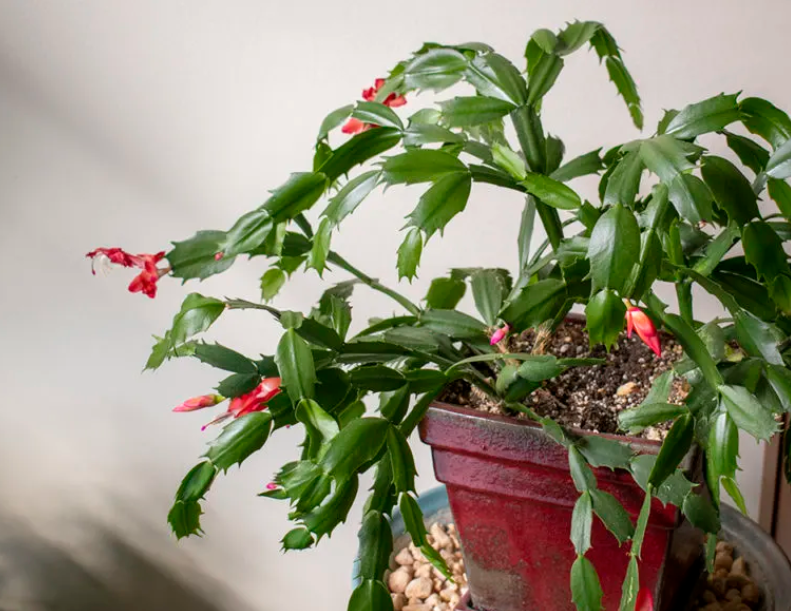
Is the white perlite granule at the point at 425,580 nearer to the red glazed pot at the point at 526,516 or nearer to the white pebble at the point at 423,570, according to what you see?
the white pebble at the point at 423,570

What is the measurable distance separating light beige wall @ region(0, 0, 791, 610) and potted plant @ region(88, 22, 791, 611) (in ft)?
0.93

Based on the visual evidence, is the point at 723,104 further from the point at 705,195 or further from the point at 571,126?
the point at 571,126

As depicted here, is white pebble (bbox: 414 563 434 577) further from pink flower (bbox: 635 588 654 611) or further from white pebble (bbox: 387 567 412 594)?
pink flower (bbox: 635 588 654 611)

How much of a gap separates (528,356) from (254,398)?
258 mm

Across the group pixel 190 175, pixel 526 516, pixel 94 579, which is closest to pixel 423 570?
pixel 526 516

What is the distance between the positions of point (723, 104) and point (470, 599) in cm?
61

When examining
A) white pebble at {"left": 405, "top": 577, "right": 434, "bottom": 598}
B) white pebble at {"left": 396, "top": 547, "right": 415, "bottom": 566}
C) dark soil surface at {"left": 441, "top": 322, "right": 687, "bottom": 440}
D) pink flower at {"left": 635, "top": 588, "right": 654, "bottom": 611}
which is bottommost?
pink flower at {"left": 635, "top": 588, "right": 654, "bottom": 611}

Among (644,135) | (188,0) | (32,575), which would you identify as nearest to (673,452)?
(644,135)

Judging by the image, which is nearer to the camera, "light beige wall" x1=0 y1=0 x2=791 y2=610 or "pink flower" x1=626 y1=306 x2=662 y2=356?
"pink flower" x1=626 y1=306 x2=662 y2=356

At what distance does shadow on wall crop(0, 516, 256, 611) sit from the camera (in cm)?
165

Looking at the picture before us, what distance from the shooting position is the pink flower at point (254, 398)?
32.6 inches

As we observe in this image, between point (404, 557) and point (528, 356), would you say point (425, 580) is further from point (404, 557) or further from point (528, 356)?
point (528, 356)

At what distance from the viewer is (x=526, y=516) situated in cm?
91

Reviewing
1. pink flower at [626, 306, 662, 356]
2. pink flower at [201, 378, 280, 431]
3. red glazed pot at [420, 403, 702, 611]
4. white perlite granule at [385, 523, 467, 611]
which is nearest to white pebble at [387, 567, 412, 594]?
white perlite granule at [385, 523, 467, 611]
